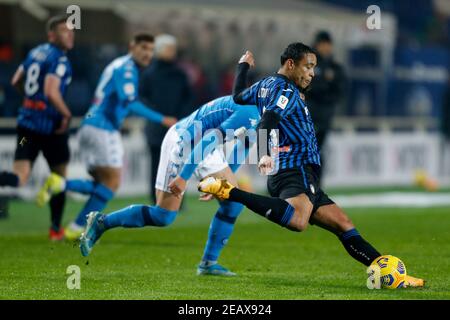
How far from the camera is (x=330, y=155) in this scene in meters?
22.6

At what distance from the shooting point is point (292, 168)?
927 cm

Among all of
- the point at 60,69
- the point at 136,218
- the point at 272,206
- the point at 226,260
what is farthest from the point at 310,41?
the point at 272,206

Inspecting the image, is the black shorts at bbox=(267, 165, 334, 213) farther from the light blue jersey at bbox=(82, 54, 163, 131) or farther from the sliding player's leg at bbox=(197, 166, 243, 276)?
the light blue jersey at bbox=(82, 54, 163, 131)

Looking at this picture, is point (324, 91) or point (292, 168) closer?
point (292, 168)

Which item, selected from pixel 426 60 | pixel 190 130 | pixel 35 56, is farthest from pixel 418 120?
pixel 190 130

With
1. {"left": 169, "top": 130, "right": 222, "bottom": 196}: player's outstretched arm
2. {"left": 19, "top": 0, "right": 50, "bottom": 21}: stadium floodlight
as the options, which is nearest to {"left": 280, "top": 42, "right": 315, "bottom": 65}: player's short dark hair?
{"left": 169, "top": 130, "right": 222, "bottom": 196}: player's outstretched arm

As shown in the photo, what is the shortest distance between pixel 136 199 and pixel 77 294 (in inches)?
398

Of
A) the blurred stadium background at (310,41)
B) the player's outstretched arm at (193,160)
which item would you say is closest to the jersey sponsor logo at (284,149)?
the player's outstretched arm at (193,160)

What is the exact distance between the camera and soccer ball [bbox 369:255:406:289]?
9.12m

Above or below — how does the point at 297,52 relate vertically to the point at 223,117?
above

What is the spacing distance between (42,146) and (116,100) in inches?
37.3

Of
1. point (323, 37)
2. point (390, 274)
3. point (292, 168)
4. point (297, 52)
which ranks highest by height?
point (323, 37)

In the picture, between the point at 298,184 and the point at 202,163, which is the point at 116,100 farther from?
the point at 298,184
